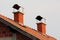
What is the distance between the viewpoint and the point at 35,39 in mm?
17938

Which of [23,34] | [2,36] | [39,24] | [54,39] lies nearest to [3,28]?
[2,36]

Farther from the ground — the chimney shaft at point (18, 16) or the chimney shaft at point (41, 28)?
the chimney shaft at point (18, 16)

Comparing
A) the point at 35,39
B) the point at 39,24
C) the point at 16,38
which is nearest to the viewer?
the point at 35,39

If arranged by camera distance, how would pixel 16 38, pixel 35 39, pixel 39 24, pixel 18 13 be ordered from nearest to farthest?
pixel 35 39
pixel 16 38
pixel 18 13
pixel 39 24

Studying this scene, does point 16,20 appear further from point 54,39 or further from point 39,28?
point 54,39

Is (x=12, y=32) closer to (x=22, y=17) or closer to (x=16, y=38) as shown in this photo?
(x=16, y=38)

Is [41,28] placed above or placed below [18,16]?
below

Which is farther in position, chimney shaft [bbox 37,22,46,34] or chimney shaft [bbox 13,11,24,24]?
chimney shaft [bbox 37,22,46,34]

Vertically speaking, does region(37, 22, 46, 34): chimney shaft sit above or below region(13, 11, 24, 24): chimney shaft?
below

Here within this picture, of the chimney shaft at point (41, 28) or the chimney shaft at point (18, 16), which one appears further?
the chimney shaft at point (41, 28)

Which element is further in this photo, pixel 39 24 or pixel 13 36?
pixel 39 24

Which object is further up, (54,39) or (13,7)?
(13,7)

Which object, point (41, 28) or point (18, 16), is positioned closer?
point (18, 16)

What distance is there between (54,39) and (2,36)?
658 centimetres
